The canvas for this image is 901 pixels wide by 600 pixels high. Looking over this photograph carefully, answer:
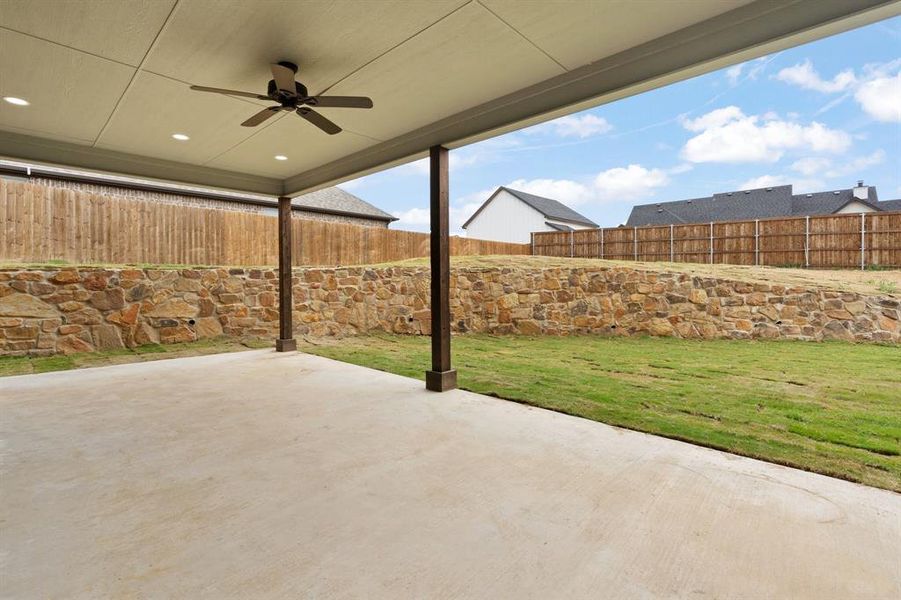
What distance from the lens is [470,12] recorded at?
2.26m

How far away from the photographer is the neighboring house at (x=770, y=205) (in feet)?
57.3

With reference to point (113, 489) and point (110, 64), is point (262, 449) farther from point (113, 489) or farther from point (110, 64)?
point (110, 64)

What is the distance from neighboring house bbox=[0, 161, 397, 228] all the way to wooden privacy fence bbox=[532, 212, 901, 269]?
6.75 metres

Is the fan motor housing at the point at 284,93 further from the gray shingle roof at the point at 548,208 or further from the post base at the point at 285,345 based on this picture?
the gray shingle roof at the point at 548,208

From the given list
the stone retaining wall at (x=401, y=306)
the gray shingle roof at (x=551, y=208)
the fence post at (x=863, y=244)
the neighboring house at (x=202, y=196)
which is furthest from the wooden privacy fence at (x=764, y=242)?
the gray shingle roof at (x=551, y=208)

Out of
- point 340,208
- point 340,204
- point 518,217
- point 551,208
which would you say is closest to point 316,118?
point 340,208

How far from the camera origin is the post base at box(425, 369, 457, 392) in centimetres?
374

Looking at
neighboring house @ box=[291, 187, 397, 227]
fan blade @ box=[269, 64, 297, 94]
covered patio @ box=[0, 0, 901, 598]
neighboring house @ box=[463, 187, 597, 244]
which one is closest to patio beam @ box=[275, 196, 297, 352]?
covered patio @ box=[0, 0, 901, 598]

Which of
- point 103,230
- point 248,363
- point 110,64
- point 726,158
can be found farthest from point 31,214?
point 726,158

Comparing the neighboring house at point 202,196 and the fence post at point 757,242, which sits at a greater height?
the neighboring house at point 202,196

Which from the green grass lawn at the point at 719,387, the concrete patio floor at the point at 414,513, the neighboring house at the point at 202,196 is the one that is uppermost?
the neighboring house at the point at 202,196

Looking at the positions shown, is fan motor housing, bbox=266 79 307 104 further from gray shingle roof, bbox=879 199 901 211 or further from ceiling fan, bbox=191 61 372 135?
gray shingle roof, bbox=879 199 901 211

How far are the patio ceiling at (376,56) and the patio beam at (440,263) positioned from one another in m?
0.25

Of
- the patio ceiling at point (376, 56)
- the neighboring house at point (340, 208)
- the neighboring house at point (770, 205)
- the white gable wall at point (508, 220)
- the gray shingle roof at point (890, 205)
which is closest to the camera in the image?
the patio ceiling at point (376, 56)
